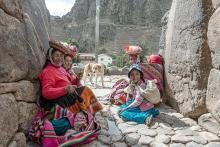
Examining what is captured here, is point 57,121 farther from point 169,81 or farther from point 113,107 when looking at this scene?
point 169,81

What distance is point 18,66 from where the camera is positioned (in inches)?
142

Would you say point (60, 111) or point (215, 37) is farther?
point (215, 37)

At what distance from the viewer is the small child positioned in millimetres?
5141

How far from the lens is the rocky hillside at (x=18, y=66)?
10.8ft

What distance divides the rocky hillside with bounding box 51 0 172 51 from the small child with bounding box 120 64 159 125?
174 ft

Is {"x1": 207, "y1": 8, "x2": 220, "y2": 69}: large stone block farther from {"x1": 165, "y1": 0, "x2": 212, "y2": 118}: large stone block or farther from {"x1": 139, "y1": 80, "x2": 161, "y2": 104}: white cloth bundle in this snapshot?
{"x1": 139, "y1": 80, "x2": 161, "y2": 104}: white cloth bundle

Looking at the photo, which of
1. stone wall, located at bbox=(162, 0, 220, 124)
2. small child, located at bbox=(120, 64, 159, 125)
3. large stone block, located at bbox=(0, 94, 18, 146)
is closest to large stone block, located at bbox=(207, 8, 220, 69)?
stone wall, located at bbox=(162, 0, 220, 124)

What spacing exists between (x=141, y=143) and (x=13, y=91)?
5.83 feet

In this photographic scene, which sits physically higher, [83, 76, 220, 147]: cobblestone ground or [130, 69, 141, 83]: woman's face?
[130, 69, 141, 83]: woman's face

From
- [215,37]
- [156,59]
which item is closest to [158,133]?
[215,37]

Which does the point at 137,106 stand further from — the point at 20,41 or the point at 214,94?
the point at 20,41

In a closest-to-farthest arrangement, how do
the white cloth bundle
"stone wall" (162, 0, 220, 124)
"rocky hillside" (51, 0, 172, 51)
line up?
"stone wall" (162, 0, 220, 124)
the white cloth bundle
"rocky hillside" (51, 0, 172, 51)

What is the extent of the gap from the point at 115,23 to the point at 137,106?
60132 millimetres

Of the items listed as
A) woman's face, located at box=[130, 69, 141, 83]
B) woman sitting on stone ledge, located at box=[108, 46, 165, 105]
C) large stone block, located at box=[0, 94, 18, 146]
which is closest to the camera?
large stone block, located at box=[0, 94, 18, 146]
